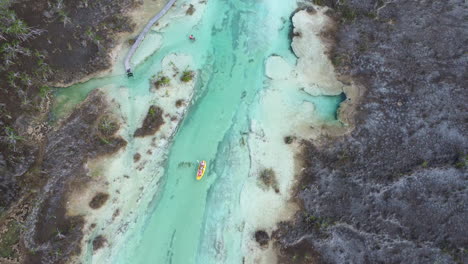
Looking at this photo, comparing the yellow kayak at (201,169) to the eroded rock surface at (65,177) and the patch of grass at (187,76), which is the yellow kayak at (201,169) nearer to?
the eroded rock surface at (65,177)

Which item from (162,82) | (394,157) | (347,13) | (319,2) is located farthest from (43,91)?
(347,13)

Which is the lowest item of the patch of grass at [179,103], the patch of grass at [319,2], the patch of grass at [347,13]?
the patch of grass at [179,103]

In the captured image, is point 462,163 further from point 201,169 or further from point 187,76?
point 187,76

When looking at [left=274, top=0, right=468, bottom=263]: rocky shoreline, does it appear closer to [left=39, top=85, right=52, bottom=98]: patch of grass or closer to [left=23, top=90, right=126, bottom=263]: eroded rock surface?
[left=23, top=90, right=126, bottom=263]: eroded rock surface

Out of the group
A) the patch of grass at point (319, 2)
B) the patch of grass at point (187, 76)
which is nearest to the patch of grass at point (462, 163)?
the patch of grass at point (319, 2)

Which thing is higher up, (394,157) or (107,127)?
(107,127)

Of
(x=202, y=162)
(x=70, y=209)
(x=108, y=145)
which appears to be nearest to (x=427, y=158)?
(x=202, y=162)
